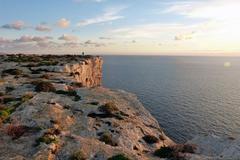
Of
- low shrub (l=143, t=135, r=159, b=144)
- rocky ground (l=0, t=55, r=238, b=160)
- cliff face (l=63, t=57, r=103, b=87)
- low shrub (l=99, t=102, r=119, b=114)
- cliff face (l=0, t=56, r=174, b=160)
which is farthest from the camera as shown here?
cliff face (l=63, t=57, r=103, b=87)

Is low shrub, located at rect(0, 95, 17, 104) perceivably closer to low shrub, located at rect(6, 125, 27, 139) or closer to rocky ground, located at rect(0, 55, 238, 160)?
rocky ground, located at rect(0, 55, 238, 160)

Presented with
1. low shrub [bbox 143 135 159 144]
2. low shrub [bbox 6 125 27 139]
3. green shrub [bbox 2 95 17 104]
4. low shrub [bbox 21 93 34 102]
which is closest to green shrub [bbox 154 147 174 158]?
low shrub [bbox 143 135 159 144]

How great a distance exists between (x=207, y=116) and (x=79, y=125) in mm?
76822

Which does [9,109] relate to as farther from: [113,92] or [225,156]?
[225,156]

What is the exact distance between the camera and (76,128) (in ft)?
81.4

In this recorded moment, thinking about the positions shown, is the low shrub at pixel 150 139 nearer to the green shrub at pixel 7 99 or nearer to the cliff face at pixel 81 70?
the green shrub at pixel 7 99

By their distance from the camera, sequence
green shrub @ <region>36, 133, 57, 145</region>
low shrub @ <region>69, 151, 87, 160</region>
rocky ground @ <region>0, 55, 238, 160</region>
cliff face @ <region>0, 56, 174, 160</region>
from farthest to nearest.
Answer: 1. green shrub @ <region>36, 133, 57, 145</region>
2. cliff face @ <region>0, 56, 174, 160</region>
3. rocky ground @ <region>0, 55, 238, 160</region>
4. low shrub @ <region>69, 151, 87, 160</region>

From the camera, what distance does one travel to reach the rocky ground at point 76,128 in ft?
64.7

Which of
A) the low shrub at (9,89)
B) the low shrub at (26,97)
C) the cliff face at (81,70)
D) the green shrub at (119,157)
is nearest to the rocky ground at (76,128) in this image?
the green shrub at (119,157)

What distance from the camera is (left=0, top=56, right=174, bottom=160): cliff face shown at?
1984 centimetres

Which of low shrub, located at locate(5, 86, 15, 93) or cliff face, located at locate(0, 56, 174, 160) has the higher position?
low shrub, located at locate(5, 86, 15, 93)

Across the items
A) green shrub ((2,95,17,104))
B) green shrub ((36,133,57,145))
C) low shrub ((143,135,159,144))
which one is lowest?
low shrub ((143,135,159,144))

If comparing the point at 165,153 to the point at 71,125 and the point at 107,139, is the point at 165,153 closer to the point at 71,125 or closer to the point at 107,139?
the point at 107,139

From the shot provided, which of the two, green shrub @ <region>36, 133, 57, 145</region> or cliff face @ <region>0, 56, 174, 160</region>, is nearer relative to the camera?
cliff face @ <region>0, 56, 174, 160</region>
